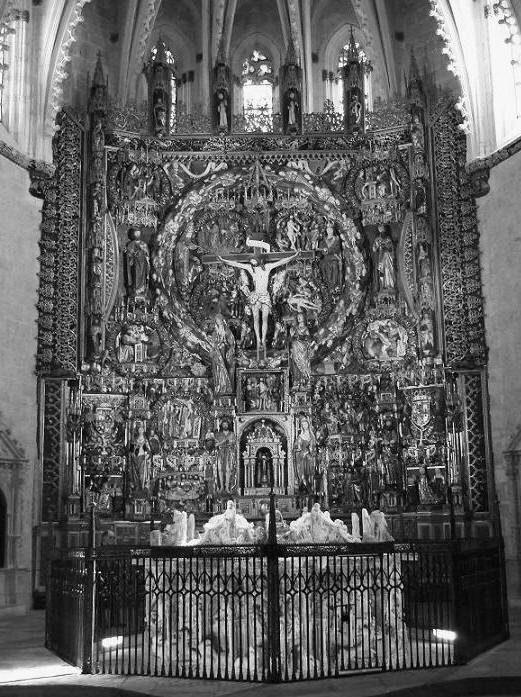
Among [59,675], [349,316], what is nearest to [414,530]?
[349,316]

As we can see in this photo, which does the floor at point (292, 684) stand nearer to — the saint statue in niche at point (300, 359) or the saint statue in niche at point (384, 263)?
the saint statue in niche at point (300, 359)

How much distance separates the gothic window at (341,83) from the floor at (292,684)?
18.3 metres

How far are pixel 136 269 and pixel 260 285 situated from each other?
132 inches

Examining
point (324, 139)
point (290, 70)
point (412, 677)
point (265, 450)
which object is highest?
point (290, 70)

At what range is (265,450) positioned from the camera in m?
23.1

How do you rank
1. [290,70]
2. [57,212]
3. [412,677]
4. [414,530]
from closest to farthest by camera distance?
1. [412,677]
2. [414,530]
3. [57,212]
4. [290,70]

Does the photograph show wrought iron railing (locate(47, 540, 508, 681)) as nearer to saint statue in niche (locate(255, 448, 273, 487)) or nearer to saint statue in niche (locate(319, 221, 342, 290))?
saint statue in niche (locate(255, 448, 273, 487))

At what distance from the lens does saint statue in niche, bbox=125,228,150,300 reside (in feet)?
78.8

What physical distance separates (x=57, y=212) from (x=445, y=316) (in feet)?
34.3

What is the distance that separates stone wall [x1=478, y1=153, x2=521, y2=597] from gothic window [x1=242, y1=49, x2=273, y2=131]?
25.3ft

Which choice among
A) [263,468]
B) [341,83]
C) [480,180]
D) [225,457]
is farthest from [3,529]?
[341,83]

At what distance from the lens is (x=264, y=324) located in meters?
23.9

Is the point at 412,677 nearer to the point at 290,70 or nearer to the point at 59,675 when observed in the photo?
the point at 59,675

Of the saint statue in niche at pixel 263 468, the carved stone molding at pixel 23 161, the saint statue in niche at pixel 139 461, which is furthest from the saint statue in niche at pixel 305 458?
the carved stone molding at pixel 23 161
